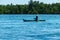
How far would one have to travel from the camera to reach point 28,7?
4867 inches

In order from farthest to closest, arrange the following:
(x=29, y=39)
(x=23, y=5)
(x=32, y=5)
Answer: (x=23, y=5) < (x=32, y=5) < (x=29, y=39)

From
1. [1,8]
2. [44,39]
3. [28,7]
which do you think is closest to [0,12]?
[1,8]

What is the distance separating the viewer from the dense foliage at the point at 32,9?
122812 millimetres

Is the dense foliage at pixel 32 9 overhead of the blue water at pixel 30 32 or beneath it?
beneath

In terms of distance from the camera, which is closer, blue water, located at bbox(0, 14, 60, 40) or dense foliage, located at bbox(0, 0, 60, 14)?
blue water, located at bbox(0, 14, 60, 40)

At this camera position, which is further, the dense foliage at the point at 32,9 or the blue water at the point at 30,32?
the dense foliage at the point at 32,9

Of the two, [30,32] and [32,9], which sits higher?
[30,32]

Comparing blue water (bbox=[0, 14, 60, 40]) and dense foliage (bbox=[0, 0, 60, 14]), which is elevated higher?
blue water (bbox=[0, 14, 60, 40])

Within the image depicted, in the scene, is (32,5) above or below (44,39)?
below

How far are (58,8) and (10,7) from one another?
796 inches

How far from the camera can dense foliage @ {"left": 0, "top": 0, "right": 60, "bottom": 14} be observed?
123 meters

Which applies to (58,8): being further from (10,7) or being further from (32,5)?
(10,7)

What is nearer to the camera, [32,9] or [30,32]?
[30,32]

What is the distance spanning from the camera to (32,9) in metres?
123
